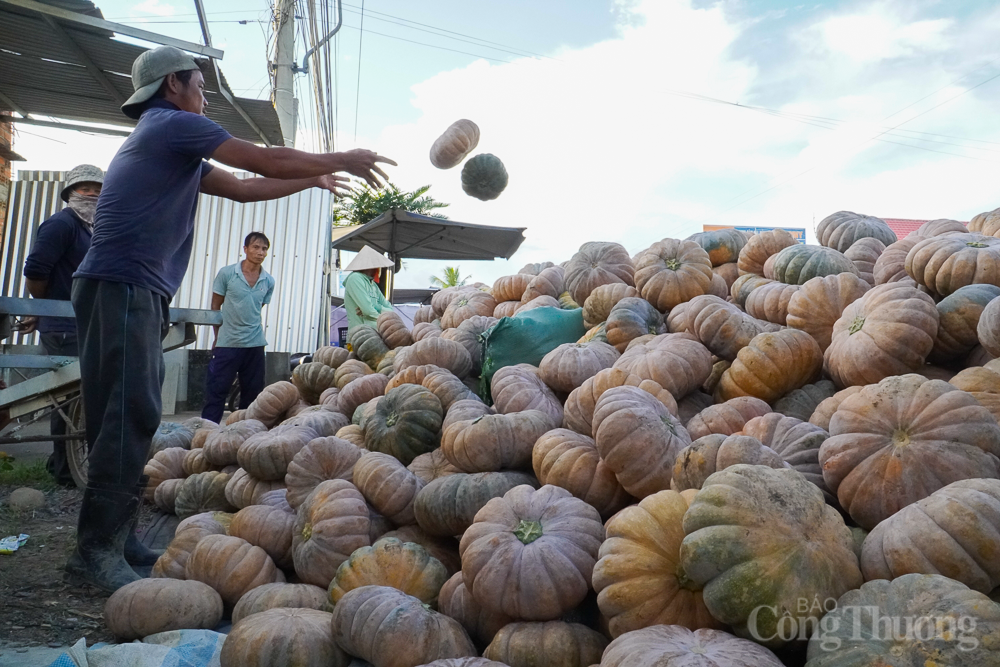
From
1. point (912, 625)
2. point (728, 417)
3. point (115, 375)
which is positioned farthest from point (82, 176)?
point (912, 625)

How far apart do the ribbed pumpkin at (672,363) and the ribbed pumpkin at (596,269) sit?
148cm

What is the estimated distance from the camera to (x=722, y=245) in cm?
576

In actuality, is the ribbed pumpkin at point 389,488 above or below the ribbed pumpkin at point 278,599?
above

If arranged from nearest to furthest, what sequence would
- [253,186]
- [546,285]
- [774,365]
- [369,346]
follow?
[774,365] < [253,186] < [546,285] < [369,346]

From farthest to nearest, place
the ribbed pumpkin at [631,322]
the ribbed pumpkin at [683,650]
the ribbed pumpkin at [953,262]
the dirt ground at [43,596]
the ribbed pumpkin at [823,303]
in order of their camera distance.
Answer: the ribbed pumpkin at [631,322] < the ribbed pumpkin at [823,303] < the ribbed pumpkin at [953,262] < the dirt ground at [43,596] < the ribbed pumpkin at [683,650]

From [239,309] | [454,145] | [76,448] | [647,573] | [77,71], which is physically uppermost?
[77,71]

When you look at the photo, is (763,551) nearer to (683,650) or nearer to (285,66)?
(683,650)

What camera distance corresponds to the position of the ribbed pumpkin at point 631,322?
15.0 feet

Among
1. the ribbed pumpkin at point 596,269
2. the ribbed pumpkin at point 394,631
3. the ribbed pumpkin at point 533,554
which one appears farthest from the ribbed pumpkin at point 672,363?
the ribbed pumpkin at point 394,631

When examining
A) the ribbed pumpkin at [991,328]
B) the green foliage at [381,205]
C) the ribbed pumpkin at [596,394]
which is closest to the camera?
the ribbed pumpkin at [991,328]

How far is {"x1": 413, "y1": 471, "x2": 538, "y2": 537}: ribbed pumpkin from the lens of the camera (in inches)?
123

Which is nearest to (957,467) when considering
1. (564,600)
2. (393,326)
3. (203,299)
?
(564,600)

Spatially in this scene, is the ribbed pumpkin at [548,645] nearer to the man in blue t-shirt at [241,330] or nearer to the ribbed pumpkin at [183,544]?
the ribbed pumpkin at [183,544]

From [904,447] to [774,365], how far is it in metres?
1.25
